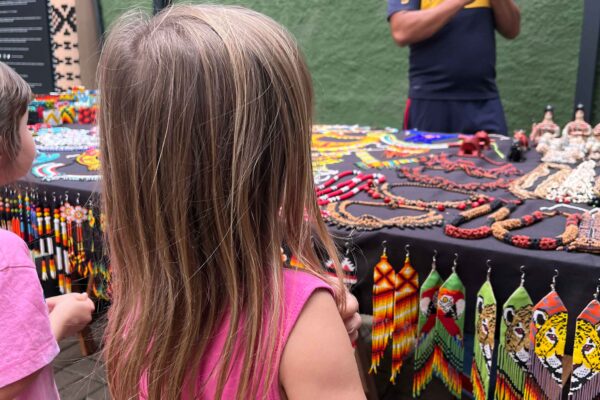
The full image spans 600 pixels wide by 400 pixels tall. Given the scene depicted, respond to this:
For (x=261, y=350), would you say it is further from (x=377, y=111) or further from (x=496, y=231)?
(x=377, y=111)

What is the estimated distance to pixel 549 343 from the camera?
3.85 feet

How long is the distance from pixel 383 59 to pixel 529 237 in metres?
3.58

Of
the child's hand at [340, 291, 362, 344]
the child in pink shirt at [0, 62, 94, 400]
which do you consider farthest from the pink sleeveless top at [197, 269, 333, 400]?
the child in pink shirt at [0, 62, 94, 400]

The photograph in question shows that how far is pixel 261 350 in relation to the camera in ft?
2.22

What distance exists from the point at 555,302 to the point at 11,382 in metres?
1.01

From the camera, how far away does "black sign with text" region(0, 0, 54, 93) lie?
4797 mm

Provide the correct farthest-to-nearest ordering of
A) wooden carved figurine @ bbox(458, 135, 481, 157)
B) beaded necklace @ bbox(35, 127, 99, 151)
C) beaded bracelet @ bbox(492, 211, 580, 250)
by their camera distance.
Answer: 1. beaded necklace @ bbox(35, 127, 99, 151)
2. wooden carved figurine @ bbox(458, 135, 481, 157)
3. beaded bracelet @ bbox(492, 211, 580, 250)

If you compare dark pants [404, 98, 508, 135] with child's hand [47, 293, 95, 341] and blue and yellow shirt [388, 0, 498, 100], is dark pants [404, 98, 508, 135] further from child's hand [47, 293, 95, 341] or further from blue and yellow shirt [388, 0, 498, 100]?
child's hand [47, 293, 95, 341]

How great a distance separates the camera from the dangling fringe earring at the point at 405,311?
136 cm

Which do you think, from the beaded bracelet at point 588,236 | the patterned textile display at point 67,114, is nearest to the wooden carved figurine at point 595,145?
the beaded bracelet at point 588,236

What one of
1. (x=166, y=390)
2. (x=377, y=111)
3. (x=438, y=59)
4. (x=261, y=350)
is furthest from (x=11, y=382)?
(x=377, y=111)

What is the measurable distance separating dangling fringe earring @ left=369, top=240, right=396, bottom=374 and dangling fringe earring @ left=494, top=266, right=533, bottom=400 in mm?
260

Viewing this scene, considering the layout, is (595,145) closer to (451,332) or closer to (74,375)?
(451,332)

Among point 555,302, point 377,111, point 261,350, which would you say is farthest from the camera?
point 377,111
